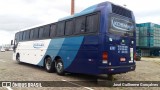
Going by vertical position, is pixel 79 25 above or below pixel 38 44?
above

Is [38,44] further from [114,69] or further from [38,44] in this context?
[114,69]

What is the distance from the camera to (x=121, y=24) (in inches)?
413

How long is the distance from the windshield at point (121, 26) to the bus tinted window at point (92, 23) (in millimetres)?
639

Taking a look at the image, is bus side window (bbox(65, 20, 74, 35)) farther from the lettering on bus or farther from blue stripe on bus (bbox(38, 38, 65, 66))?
the lettering on bus

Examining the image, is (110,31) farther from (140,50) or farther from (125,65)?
(140,50)

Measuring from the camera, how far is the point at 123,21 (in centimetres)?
1071

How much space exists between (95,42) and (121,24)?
5.43 ft

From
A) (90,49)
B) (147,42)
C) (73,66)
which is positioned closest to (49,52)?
(73,66)

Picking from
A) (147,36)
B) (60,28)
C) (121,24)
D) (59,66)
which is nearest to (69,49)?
(59,66)

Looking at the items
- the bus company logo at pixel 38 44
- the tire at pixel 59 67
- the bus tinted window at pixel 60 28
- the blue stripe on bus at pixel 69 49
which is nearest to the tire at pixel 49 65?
the tire at pixel 59 67

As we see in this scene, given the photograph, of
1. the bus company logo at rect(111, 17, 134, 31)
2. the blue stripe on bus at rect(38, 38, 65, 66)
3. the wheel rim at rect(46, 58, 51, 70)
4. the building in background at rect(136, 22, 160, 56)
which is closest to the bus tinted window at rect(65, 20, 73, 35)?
the blue stripe on bus at rect(38, 38, 65, 66)

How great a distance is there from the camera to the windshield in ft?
32.6

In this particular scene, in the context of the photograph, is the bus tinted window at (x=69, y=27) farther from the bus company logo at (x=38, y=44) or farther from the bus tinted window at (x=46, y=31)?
the bus company logo at (x=38, y=44)

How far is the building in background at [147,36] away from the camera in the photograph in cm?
4759
